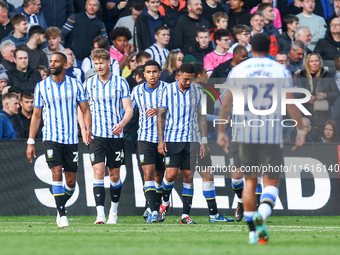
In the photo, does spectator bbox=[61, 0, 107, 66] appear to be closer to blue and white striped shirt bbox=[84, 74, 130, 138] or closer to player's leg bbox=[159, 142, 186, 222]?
blue and white striped shirt bbox=[84, 74, 130, 138]

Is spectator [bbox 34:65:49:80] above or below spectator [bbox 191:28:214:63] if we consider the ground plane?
below

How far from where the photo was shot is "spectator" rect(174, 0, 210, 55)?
13664mm

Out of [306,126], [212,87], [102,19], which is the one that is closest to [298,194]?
[306,126]

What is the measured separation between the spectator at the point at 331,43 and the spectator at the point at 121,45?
161 inches

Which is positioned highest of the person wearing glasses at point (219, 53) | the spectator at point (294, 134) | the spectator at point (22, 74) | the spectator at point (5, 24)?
the spectator at point (5, 24)

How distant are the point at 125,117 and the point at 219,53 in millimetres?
4238

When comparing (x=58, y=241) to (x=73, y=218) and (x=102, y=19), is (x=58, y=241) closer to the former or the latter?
(x=73, y=218)

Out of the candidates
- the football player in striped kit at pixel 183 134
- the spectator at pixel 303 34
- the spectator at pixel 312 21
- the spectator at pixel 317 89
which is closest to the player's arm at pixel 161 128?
the football player in striped kit at pixel 183 134

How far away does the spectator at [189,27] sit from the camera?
13664 mm

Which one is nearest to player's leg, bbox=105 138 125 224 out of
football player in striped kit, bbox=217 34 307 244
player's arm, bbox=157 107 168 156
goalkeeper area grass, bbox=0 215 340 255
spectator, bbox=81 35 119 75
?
player's arm, bbox=157 107 168 156

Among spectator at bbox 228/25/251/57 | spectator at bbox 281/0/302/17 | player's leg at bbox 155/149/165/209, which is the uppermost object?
spectator at bbox 281/0/302/17

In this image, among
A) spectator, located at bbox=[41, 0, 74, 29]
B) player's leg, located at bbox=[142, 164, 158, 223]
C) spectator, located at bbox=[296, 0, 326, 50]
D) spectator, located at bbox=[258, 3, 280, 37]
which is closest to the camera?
player's leg, located at bbox=[142, 164, 158, 223]

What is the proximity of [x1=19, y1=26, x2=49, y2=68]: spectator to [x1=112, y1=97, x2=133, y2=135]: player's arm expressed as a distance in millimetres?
3761

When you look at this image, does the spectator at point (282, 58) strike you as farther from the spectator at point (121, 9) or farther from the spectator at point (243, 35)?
the spectator at point (121, 9)
